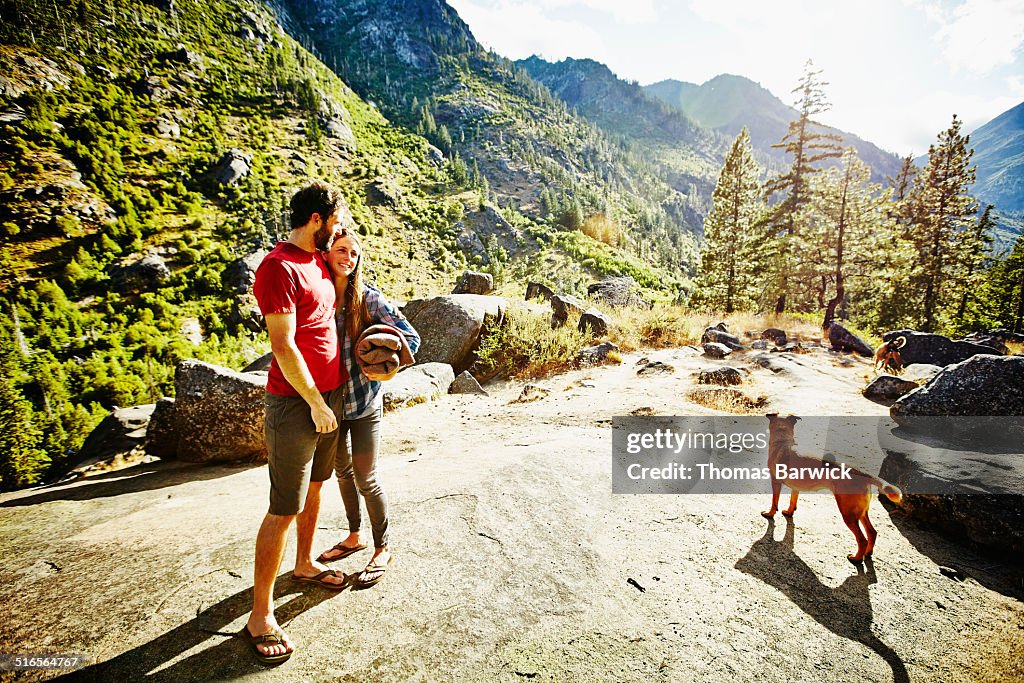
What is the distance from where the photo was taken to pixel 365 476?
7.95ft

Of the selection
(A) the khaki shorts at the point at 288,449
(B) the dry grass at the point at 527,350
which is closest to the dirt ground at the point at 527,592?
(A) the khaki shorts at the point at 288,449

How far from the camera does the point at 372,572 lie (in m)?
2.37

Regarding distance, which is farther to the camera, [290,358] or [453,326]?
[453,326]

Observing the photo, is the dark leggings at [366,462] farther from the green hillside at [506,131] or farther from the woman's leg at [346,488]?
the green hillside at [506,131]

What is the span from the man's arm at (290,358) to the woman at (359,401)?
0.38 metres

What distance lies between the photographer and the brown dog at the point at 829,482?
8.29 feet

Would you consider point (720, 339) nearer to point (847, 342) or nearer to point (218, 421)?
A: point (847, 342)

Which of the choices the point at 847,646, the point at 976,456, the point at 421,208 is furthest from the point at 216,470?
the point at 421,208

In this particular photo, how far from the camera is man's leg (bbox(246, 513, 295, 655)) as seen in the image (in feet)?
6.28

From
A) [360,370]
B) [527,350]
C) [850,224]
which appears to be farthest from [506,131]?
[360,370]

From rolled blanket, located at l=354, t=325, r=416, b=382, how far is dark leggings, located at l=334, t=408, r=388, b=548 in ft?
1.03

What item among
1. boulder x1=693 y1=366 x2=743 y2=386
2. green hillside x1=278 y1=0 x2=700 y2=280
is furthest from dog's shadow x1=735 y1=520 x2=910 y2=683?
green hillside x1=278 y1=0 x2=700 y2=280

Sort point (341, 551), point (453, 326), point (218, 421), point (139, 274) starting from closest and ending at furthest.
→ point (341, 551), point (218, 421), point (453, 326), point (139, 274)

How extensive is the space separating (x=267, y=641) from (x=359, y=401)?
1.22 m
